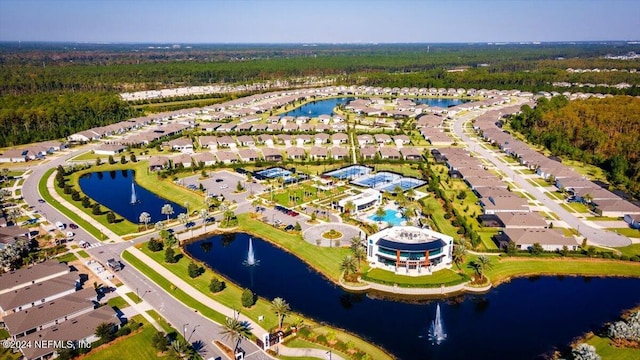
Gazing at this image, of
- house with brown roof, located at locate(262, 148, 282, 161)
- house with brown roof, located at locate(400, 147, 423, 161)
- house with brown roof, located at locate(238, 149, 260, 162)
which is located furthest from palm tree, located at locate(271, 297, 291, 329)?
house with brown roof, located at locate(400, 147, 423, 161)

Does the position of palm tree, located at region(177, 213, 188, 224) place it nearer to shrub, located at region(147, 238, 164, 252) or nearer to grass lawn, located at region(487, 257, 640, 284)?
shrub, located at region(147, 238, 164, 252)

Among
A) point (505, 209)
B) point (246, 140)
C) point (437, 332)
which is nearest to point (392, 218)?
point (505, 209)

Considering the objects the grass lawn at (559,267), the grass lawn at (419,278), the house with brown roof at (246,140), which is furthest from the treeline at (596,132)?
the house with brown roof at (246,140)

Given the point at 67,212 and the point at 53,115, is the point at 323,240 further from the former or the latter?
the point at 53,115

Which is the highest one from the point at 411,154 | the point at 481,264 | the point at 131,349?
the point at 411,154

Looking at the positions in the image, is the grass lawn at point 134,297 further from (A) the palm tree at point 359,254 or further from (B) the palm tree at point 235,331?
(A) the palm tree at point 359,254

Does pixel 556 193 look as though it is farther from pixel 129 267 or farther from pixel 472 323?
pixel 129 267
